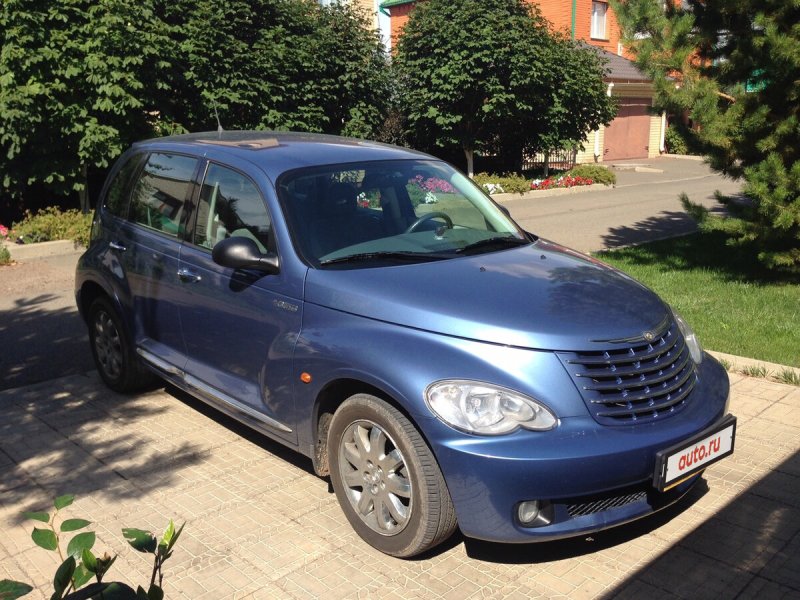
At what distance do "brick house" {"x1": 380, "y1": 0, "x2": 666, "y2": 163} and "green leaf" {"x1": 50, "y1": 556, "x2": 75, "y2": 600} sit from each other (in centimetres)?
3225

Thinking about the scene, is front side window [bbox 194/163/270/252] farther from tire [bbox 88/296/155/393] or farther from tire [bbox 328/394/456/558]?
tire [bbox 88/296/155/393]

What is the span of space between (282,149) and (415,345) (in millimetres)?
1871

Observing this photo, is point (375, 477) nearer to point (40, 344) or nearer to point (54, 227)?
point (40, 344)

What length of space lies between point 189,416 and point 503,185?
16.2m

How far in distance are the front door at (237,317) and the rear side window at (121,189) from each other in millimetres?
1163

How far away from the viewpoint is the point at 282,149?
4777 mm

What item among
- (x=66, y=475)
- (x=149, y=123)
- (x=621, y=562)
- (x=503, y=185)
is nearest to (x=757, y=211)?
(x=621, y=562)

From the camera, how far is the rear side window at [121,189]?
5.77 metres

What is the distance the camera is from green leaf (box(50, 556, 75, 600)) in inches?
61.7

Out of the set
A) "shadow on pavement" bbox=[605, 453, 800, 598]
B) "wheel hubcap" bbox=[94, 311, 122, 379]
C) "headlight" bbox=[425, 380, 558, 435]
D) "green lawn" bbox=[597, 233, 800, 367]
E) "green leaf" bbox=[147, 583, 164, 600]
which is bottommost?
"shadow on pavement" bbox=[605, 453, 800, 598]

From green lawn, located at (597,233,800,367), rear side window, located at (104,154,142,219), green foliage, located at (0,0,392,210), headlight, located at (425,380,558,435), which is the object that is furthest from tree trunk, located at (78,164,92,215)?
headlight, located at (425,380,558,435)

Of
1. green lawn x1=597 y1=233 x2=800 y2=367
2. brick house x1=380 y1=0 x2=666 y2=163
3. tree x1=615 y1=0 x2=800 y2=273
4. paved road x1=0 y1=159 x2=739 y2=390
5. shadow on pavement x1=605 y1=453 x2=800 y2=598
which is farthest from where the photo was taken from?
brick house x1=380 y1=0 x2=666 y2=163

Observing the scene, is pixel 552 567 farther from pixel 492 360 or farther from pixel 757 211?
pixel 757 211

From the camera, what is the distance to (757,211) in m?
8.73
